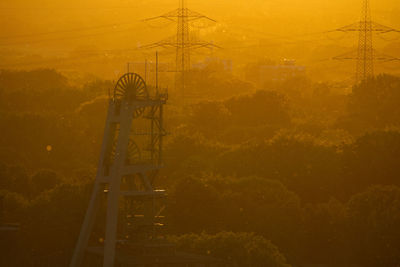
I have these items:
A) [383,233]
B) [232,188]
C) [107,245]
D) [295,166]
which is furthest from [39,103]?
[107,245]

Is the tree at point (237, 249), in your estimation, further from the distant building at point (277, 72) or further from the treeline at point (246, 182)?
the distant building at point (277, 72)

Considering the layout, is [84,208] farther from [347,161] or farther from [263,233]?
[347,161]

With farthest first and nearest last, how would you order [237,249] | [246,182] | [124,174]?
[246,182], [237,249], [124,174]

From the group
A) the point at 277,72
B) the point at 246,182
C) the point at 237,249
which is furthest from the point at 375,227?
the point at 277,72

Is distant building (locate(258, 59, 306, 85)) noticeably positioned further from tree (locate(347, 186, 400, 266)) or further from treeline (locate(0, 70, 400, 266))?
tree (locate(347, 186, 400, 266))

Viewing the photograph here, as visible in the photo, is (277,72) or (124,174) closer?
(124,174)

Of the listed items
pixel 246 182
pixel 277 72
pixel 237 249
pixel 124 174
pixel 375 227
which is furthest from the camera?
pixel 277 72

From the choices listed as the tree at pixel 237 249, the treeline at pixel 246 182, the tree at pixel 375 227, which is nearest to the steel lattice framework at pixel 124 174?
the tree at pixel 237 249

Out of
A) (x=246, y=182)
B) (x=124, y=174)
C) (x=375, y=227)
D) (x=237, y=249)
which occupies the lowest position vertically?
(x=237, y=249)

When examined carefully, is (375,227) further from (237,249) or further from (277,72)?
(277,72)
